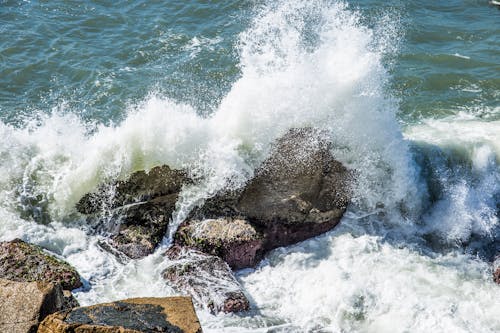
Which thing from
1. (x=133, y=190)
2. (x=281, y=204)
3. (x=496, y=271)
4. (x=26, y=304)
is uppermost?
(x=26, y=304)

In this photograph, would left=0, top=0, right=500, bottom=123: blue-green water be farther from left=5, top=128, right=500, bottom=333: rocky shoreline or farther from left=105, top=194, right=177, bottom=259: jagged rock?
left=105, top=194, right=177, bottom=259: jagged rock

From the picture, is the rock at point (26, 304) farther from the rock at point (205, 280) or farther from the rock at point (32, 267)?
the rock at point (205, 280)

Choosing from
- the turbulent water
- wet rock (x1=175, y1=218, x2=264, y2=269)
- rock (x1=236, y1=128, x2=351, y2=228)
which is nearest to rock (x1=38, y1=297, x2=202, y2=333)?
the turbulent water

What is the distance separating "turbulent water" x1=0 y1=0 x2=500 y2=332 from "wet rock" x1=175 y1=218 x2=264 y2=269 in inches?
11.2

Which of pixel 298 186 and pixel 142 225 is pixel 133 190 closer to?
pixel 142 225

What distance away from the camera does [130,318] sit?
625cm

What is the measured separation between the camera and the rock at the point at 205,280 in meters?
8.77

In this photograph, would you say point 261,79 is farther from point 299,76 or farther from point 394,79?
point 394,79

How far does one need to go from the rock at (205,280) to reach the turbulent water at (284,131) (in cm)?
21

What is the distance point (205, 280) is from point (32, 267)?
2.65 meters

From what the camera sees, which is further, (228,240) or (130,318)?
(228,240)

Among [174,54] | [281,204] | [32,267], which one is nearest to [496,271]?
[281,204]

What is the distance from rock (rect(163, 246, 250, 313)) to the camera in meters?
8.77

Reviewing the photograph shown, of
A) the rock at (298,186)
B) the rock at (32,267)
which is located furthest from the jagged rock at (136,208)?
the rock at (298,186)
